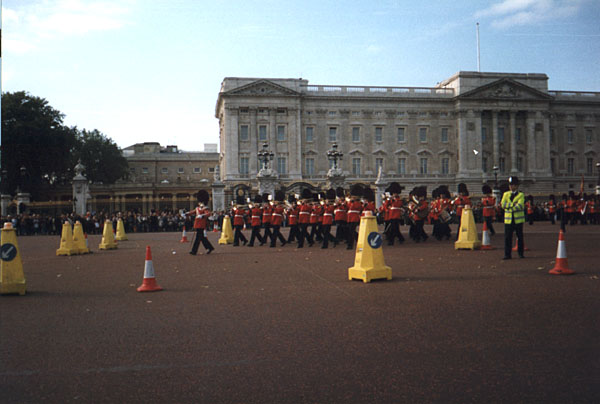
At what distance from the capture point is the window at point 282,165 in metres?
60.4

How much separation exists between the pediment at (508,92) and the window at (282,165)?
23603 mm

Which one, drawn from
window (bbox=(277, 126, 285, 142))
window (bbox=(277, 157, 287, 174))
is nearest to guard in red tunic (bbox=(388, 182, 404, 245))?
window (bbox=(277, 157, 287, 174))

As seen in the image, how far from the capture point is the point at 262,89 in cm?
5900

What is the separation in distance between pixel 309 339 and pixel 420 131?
61.5 metres

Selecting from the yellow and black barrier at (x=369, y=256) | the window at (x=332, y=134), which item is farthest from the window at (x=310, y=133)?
the yellow and black barrier at (x=369, y=256)

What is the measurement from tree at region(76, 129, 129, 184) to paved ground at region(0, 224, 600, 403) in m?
63.3

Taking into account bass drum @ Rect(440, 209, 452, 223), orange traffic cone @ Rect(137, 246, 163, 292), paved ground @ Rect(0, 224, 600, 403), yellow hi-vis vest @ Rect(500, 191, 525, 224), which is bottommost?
paved ground @ Rect(0, 224, 600, 403)

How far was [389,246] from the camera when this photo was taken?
1625 centimetres

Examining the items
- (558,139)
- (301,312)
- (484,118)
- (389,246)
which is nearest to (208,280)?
(301,312)

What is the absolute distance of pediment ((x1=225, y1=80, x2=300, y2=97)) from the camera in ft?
192

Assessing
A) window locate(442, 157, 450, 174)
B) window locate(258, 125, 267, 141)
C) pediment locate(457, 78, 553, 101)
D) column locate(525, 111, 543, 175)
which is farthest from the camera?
column locate(525, 111, 543, 175)

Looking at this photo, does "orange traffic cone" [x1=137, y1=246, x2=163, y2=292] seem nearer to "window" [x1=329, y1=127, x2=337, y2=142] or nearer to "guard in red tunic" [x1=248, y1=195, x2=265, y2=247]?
"guard in red tunic" [x1=248, y1=195, x2=265, y2=247]

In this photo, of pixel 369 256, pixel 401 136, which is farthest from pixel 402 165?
pixel 369 256

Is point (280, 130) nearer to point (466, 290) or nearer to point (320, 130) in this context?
point (320, 130)
